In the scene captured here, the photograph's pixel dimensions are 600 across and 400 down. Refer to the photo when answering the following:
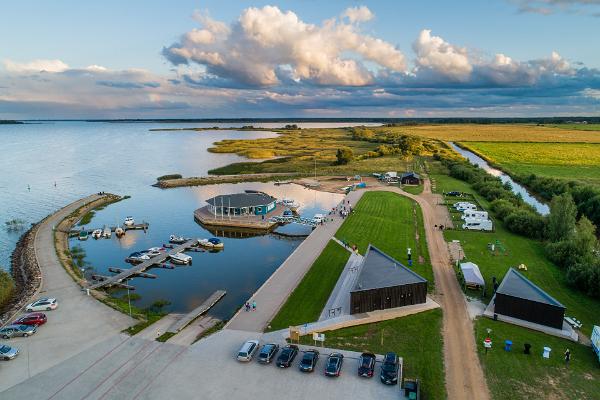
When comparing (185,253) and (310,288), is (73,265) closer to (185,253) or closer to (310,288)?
(185,253)

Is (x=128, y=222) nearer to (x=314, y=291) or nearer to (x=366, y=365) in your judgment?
(x=314, y=291)

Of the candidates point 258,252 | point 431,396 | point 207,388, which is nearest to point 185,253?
point 258,252

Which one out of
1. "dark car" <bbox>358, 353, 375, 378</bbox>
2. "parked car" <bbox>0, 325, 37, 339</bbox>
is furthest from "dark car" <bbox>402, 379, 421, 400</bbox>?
"parked car" <bbox>0, 325, 37, 339</bbox>

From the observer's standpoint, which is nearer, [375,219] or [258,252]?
[258,252]

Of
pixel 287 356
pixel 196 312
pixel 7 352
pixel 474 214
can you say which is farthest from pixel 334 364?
pixel 474 214

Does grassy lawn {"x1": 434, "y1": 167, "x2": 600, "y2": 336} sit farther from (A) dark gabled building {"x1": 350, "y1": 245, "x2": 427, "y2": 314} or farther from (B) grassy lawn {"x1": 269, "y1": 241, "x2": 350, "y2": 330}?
(B) grassy lawn {"x1": 269, "y1": 241, "x2": 350, "y2": 330}

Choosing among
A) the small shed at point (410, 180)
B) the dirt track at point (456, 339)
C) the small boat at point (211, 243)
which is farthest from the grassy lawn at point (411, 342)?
the small shed at point (410, 180)
